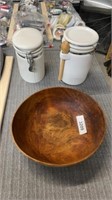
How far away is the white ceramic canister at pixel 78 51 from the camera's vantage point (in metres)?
0.53

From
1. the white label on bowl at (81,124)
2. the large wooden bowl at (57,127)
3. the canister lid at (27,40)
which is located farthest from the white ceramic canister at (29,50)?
the white label on bowl at (81,124)

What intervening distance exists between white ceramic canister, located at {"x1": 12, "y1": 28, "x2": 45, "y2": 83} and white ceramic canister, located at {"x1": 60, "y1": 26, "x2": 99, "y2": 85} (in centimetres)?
8

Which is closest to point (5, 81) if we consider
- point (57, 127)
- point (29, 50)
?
point (29, 50)

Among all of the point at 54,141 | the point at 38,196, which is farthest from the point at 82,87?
the point at 38,196

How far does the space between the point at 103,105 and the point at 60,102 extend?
0.51 ft

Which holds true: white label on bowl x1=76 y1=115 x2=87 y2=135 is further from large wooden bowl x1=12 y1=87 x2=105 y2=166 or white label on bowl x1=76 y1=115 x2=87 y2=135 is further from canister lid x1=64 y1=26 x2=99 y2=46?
canister lid x1=64 y1=26 x2=99 y2=46

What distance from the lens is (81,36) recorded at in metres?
0.55

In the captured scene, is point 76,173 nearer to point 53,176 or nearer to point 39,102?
point 53,176

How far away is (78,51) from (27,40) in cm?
16

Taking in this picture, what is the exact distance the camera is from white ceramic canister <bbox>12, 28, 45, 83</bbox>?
0.53m

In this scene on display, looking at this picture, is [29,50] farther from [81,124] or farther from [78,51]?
[81,124]

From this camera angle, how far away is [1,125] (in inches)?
20.9

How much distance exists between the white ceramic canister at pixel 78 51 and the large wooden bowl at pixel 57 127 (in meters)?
0.10

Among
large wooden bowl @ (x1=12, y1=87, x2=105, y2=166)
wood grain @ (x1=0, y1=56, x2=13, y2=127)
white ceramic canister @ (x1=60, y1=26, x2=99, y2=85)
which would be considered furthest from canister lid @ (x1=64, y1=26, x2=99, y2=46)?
wood grain @ (x1=0, y1=56, x2=13, y2=127)
